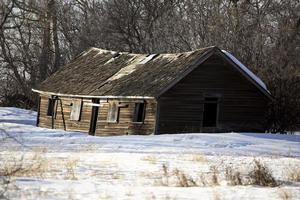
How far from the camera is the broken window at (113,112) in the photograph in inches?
1280

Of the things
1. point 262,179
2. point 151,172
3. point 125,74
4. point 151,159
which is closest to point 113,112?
point 125,74

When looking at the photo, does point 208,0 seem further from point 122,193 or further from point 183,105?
point 122,193

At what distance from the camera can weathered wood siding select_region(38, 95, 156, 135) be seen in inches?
1212

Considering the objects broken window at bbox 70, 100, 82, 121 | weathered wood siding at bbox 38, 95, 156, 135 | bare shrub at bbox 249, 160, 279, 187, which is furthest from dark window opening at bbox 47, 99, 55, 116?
bare shrub at bbox 249, 160, 279, 187

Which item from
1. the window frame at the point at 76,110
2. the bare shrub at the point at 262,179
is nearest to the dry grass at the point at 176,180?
the bare shrub at the point at 262,179

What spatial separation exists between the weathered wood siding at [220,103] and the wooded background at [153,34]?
2922 mm

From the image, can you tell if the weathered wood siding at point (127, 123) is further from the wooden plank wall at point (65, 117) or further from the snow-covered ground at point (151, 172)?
the snow-covered ground at point (151, 172)

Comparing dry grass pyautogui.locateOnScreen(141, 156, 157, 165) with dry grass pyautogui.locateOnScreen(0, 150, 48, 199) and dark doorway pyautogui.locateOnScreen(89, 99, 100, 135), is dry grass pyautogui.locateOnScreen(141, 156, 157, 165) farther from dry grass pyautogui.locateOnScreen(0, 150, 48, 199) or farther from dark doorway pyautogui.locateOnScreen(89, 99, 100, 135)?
dark doorway pyautogui.locateOnScreen(89, 99, 100, 135)

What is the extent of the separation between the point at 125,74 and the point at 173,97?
4709mm

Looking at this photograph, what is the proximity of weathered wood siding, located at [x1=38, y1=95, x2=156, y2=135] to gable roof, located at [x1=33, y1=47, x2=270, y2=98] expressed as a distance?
718mm

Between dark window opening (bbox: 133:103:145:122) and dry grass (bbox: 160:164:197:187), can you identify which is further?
dark window opening (bbox: 133:103:145:122)

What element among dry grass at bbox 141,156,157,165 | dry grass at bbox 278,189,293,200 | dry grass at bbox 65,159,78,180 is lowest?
dry grass at bbox 65,159,78,180

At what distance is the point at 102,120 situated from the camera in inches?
1318

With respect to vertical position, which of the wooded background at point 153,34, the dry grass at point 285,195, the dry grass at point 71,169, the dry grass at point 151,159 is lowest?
the dry grass at point 71,169
